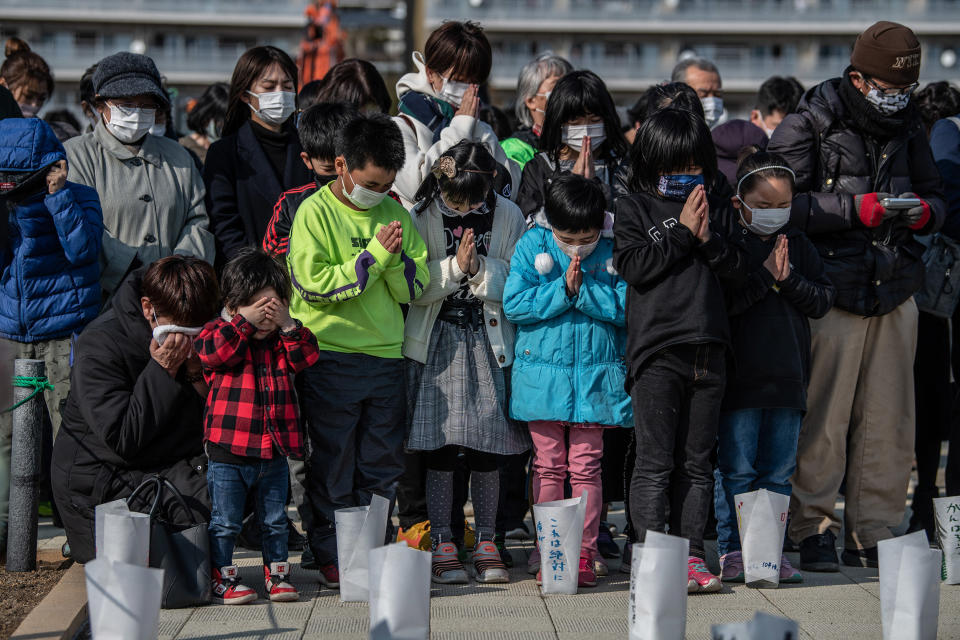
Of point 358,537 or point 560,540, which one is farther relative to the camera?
point 560,540

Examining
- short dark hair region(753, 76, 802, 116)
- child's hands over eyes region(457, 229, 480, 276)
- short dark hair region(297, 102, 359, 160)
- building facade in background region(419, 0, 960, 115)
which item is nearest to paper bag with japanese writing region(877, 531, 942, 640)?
child's hands over eyes region(457, 229, 480, 276)

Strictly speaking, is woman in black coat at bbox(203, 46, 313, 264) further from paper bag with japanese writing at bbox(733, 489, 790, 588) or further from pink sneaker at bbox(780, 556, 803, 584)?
pink sneaker at bbox(780, 556, 803, 584)

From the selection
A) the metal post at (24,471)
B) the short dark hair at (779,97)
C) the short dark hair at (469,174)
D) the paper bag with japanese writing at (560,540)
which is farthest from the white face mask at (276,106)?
the short dark hair at (779,97)

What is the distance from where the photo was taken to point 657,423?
16.3 ft

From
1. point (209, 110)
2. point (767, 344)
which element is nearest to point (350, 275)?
point (767, 344)

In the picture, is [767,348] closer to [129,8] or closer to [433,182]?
[433,182]

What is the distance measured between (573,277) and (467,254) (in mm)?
472

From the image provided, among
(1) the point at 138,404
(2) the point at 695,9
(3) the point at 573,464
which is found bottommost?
(3) the point at 573,464

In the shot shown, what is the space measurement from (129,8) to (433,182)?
5281 cm

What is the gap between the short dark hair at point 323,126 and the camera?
215 inches

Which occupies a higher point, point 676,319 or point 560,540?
point 676,319

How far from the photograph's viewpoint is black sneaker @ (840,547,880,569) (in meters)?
5.54

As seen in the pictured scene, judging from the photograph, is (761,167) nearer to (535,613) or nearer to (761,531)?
(761,531)

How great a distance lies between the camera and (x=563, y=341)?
5172mm
